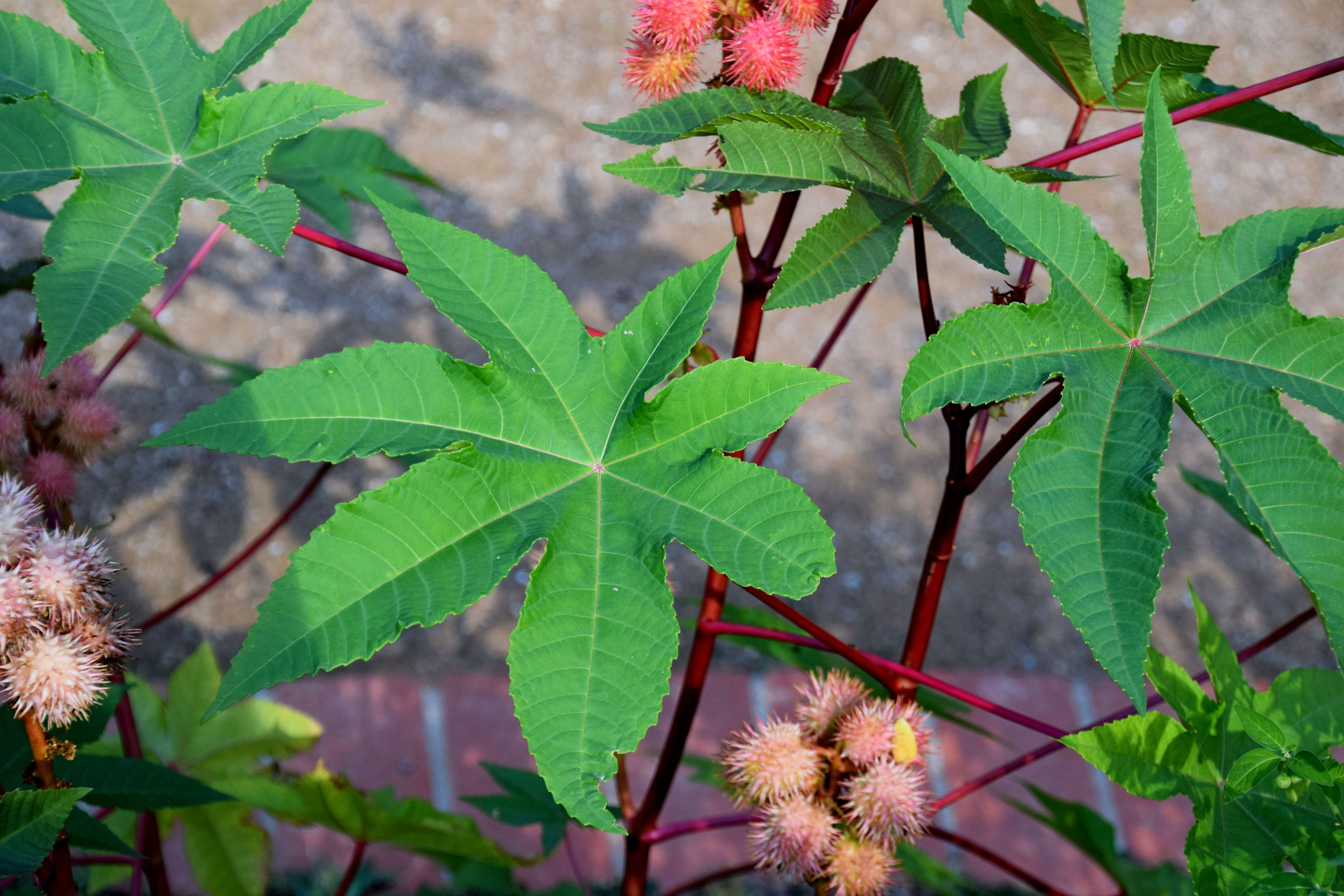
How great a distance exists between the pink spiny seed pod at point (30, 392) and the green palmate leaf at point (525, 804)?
585mm

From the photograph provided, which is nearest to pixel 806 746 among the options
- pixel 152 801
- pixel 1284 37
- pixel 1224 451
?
pixel 1224 451

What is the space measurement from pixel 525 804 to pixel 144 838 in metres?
0.42

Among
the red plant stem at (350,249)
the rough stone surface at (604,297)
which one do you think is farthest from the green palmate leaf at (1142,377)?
the rough stone surface at (604,297)

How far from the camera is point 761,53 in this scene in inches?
29.5

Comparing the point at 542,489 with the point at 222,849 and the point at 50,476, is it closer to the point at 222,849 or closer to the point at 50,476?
the point at 50,476

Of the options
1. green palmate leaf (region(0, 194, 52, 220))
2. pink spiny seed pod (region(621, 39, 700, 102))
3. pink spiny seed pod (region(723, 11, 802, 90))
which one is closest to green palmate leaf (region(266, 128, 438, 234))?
green palmate leaf (region(0, 194, 52, 220))

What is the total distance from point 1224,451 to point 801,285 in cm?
29

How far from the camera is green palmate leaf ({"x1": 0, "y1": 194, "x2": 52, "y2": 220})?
0.97 metres

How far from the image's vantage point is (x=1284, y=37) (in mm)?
2529

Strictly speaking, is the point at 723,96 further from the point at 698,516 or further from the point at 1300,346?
the point at 1300,346

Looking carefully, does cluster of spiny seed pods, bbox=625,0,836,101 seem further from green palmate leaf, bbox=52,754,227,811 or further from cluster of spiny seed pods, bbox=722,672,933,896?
green palmate leaf, bbox=52,754,227,811

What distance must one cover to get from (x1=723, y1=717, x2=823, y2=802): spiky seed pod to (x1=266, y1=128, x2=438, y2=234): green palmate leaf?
0.75 metres

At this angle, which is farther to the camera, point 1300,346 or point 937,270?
point 937,270

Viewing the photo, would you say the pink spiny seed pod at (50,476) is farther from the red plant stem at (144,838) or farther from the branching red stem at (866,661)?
the branching red stem at (866,661)
